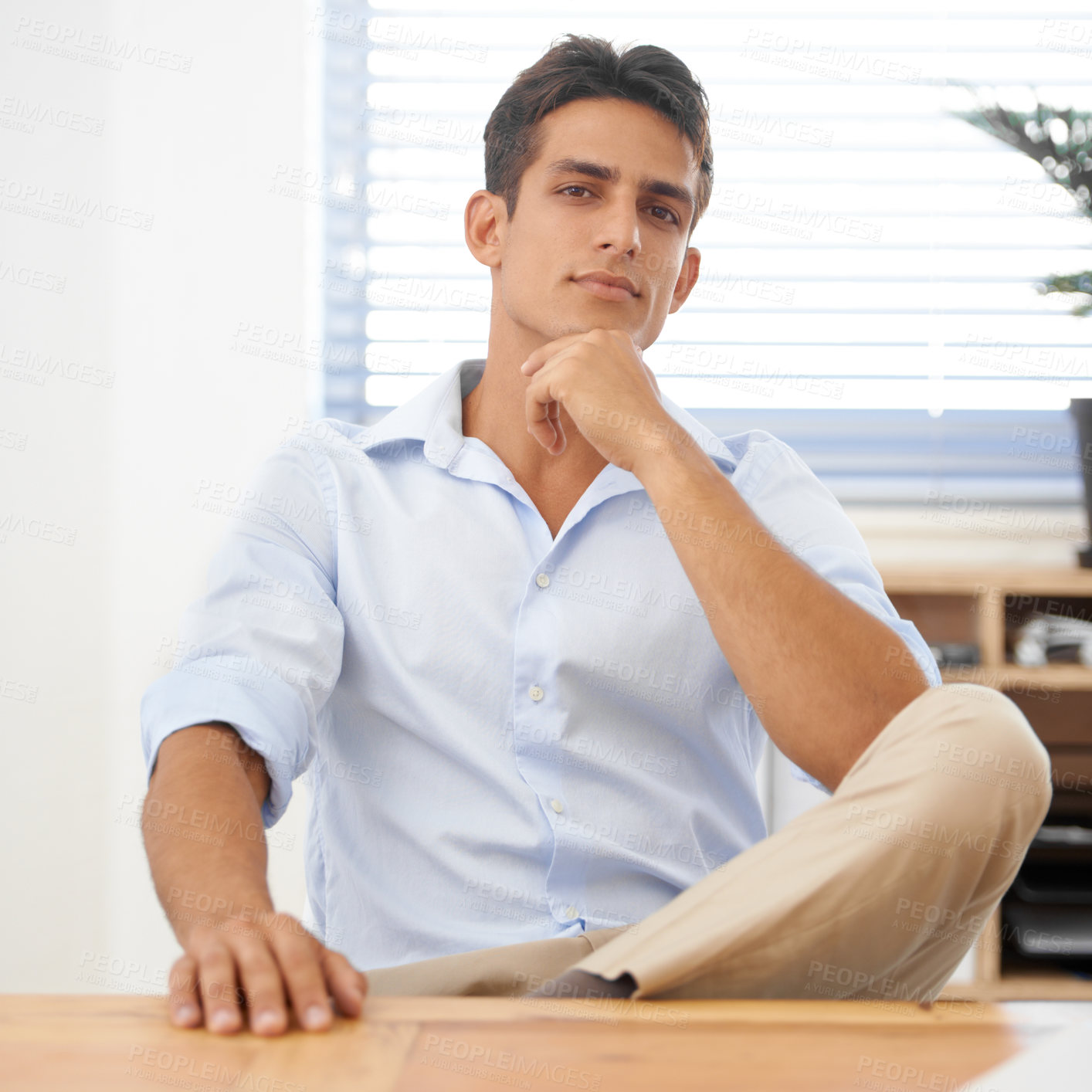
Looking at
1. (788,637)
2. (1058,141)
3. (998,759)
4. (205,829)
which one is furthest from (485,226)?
(1058,141)

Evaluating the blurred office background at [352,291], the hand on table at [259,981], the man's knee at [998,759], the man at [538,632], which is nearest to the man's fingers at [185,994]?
the hand on table at [259,981]

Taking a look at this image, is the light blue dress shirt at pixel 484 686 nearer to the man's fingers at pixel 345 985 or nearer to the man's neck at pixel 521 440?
the man's neck at pixel 521 440

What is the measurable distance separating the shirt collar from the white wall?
0.97 metres

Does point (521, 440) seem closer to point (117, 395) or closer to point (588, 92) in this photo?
point (588, 92)

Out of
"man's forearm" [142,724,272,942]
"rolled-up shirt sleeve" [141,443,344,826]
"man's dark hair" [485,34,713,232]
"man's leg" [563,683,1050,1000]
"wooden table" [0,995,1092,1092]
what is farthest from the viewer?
"man's dark hair" [485,34,713,232]

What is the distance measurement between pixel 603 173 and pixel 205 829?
2.79 feet

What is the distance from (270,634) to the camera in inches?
38.1

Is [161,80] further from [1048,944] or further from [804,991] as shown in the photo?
[1048,944]

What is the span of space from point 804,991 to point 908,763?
0.48 ft

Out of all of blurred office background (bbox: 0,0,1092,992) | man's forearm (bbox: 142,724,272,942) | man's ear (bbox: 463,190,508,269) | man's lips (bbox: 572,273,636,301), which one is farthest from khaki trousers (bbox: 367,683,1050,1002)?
blurred office background (bbox: 0,0,1092,992)

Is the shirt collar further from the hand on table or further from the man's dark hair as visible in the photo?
the hand on table

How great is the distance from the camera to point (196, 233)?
2123 millimetres

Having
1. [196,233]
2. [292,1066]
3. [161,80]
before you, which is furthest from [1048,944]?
[161,80]

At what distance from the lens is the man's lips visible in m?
1.19
